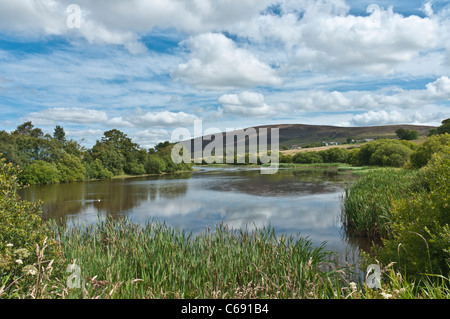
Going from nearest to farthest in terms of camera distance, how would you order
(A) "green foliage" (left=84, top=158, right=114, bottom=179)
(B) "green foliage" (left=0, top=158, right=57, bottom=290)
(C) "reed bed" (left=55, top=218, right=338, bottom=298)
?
(B) "green foliage" (left=0, top=158, right=57, bottom=290)
(C) "reed bed" (left=55, top=218, right=338, bottom=298)
(A) "green foliage" (left=84, top=158, right=114, bottom=179)

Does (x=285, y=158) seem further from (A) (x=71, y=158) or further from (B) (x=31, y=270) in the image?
(B) (x=31, y=270)

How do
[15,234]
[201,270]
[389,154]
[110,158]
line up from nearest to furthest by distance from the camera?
1. [15,234]
2. [201,270]
3. [389,154]
4. [110,158]

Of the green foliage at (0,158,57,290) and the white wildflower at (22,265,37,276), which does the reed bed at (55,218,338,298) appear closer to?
the green foliage at (0,158,57,290)

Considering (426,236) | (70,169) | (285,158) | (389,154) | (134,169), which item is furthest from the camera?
(285,158)

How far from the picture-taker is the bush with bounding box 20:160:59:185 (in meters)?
36.2

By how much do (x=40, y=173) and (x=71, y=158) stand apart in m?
6.68

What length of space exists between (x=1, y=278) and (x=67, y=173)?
137 feet

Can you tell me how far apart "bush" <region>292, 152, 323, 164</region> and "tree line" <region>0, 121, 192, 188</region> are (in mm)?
31071

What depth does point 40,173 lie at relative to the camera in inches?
1462

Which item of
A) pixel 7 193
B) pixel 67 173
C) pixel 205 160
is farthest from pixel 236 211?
pixel 205 160

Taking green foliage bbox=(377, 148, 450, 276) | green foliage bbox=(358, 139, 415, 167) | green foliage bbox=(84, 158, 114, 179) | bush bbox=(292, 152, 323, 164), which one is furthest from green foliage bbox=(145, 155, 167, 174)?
green foliage bbox=(377, 148, 450, 276)

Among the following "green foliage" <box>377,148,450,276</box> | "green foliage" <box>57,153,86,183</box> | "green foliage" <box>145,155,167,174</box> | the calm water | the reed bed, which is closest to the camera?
the reed bed

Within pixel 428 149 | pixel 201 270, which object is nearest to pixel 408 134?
pixel 428 149
